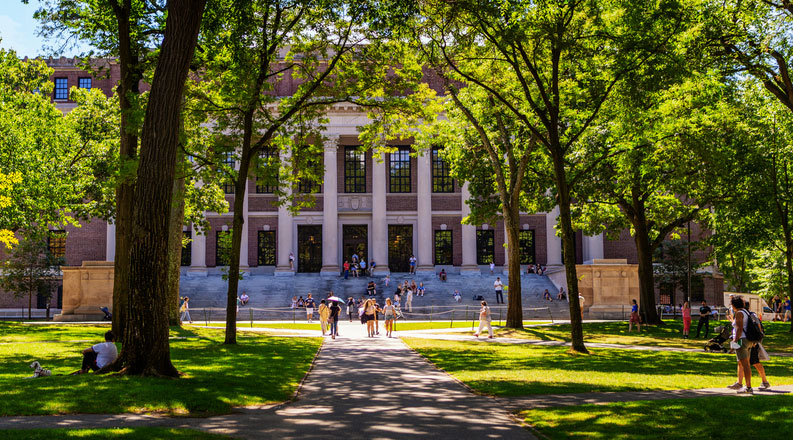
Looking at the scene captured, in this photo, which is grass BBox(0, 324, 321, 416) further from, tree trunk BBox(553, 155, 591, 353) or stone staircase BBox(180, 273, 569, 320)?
stone staircase BBox(180, 273, 569, 320)

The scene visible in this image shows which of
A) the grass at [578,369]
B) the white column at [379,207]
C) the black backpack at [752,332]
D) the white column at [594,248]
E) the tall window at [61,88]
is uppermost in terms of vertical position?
the tall window at [61,88]

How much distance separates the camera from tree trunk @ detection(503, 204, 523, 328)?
28.4m

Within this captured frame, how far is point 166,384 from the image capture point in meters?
11.1

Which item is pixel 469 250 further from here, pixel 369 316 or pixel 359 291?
pixel 369 316

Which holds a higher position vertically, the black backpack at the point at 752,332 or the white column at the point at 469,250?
the white column at the point at 469,250

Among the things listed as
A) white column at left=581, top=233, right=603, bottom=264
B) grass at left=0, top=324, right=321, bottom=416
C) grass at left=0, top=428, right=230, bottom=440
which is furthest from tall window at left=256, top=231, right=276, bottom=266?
grass at left=0, top=428, right=230, bottom=440

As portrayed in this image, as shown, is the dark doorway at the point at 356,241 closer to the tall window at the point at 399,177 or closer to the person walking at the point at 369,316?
the tall window at the point at 399,177

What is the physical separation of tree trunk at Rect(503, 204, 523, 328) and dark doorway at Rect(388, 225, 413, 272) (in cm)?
2819

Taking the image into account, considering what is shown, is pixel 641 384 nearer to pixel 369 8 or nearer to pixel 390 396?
pixel 390 396

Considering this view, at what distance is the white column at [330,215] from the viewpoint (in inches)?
2137

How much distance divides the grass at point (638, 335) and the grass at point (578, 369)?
4.07m

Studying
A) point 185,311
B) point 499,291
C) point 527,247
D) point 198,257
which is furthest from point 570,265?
point 198,257

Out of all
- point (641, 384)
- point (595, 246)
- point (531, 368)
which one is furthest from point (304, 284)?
point (641, 384)

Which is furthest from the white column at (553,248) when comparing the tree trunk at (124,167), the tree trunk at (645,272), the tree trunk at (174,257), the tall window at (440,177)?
the tree trunk at (124,167)
